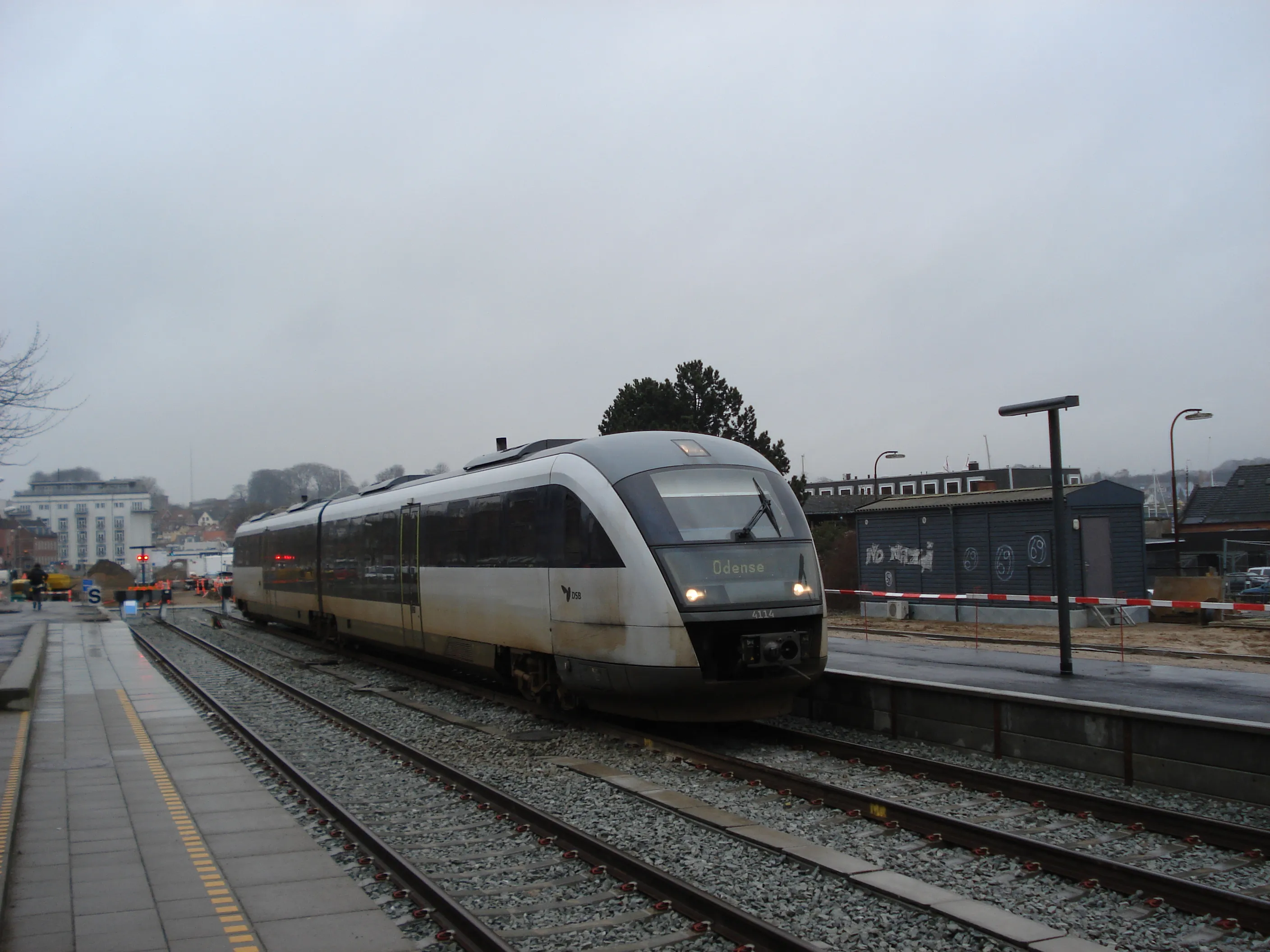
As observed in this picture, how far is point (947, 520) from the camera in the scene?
86.1ft

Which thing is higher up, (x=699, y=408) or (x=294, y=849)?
(x=699, y=408)

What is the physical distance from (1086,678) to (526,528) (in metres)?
6.75

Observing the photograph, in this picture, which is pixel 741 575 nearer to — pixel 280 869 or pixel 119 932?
pixel 280 869

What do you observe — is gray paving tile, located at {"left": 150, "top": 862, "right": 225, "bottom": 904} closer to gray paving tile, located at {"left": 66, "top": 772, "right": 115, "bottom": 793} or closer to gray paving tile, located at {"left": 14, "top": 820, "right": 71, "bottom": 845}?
gray paving tile, located at {"left": 14, "top": 820, "right": 71, "bottom": 845}

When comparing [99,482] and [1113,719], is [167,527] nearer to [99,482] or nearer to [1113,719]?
[99,482]

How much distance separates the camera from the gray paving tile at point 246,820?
789cm

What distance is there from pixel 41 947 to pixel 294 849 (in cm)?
211

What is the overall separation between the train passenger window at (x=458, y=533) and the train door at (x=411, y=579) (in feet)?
4.37

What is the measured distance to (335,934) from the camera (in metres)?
5.61

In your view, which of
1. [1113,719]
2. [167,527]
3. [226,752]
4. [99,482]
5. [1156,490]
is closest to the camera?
[1113,719]

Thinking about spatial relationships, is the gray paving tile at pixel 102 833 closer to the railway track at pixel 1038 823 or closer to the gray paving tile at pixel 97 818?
the gray paving tile at pixel 97 818

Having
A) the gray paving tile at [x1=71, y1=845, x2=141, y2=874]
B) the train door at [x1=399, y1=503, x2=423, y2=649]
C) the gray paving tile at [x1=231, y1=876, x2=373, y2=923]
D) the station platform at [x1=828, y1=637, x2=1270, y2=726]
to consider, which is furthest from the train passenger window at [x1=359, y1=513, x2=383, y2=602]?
the gray paving tile at [x1=231, y1=876, x2=373, y2=923]

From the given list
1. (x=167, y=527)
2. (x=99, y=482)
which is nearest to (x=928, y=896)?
(x=99, y=482)

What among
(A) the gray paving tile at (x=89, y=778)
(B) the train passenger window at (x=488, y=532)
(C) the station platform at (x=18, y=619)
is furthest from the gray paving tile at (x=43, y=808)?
(C) the station platform at (x=18, y=619)
